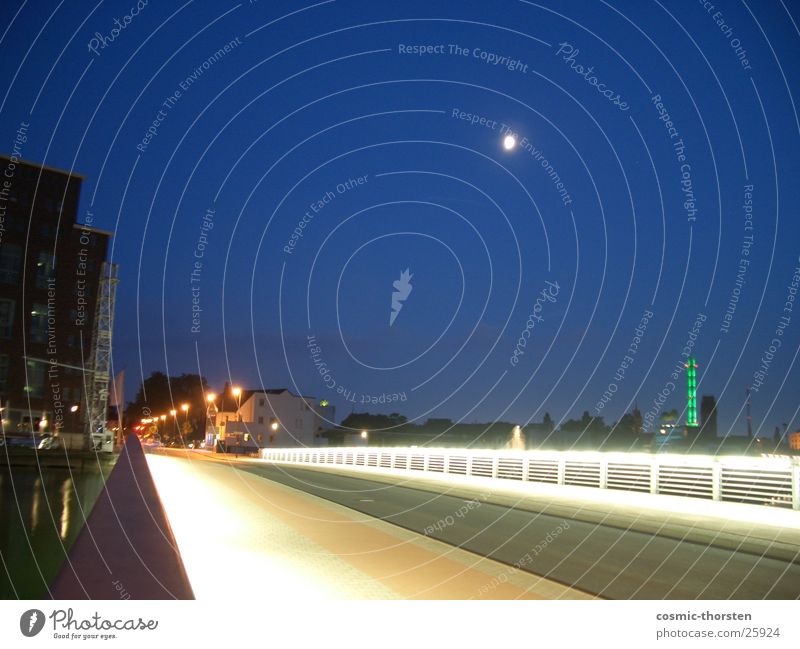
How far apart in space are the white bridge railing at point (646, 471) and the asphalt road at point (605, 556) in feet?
9.69

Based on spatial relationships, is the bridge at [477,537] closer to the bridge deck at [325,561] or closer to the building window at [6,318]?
the bridge deck at [325,561]

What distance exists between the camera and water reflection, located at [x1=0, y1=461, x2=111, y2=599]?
37.3 ft

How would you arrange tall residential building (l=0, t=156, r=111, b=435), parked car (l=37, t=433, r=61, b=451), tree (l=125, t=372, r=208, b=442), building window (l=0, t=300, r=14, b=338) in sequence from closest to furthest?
tall residential building (l=0, t=156, r=111, b=435), building window (l=0, t=300, r=14, b=338), parked car (l=37, t=433, r=61, b=451), tree (l=125, t=372, r=208, b=442)

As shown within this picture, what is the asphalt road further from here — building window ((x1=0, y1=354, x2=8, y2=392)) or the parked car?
building window ((x1=0, y1=354, x2=8, y2=392))

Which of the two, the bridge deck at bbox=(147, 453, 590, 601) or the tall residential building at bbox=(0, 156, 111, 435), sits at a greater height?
the tall residential building at bbox=(0, 156, 111, 435)

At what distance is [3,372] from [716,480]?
4156cm

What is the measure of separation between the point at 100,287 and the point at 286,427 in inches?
2000

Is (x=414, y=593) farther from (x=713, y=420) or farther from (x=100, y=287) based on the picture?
(x=713, y=420)

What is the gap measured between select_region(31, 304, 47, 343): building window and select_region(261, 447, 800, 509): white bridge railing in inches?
1039

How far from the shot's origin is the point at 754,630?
18.8 ft

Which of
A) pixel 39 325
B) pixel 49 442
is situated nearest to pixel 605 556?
pixel 49 442

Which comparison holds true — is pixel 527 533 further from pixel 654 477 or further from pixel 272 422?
pixel 272 422

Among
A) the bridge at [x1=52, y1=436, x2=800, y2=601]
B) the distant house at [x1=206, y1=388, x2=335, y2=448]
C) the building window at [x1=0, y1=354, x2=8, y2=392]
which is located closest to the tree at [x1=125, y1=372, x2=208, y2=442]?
the distant house at [x1=206, y1=388, x2=335, y2=448]

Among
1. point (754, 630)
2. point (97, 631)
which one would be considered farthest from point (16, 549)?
point (754, 630)
